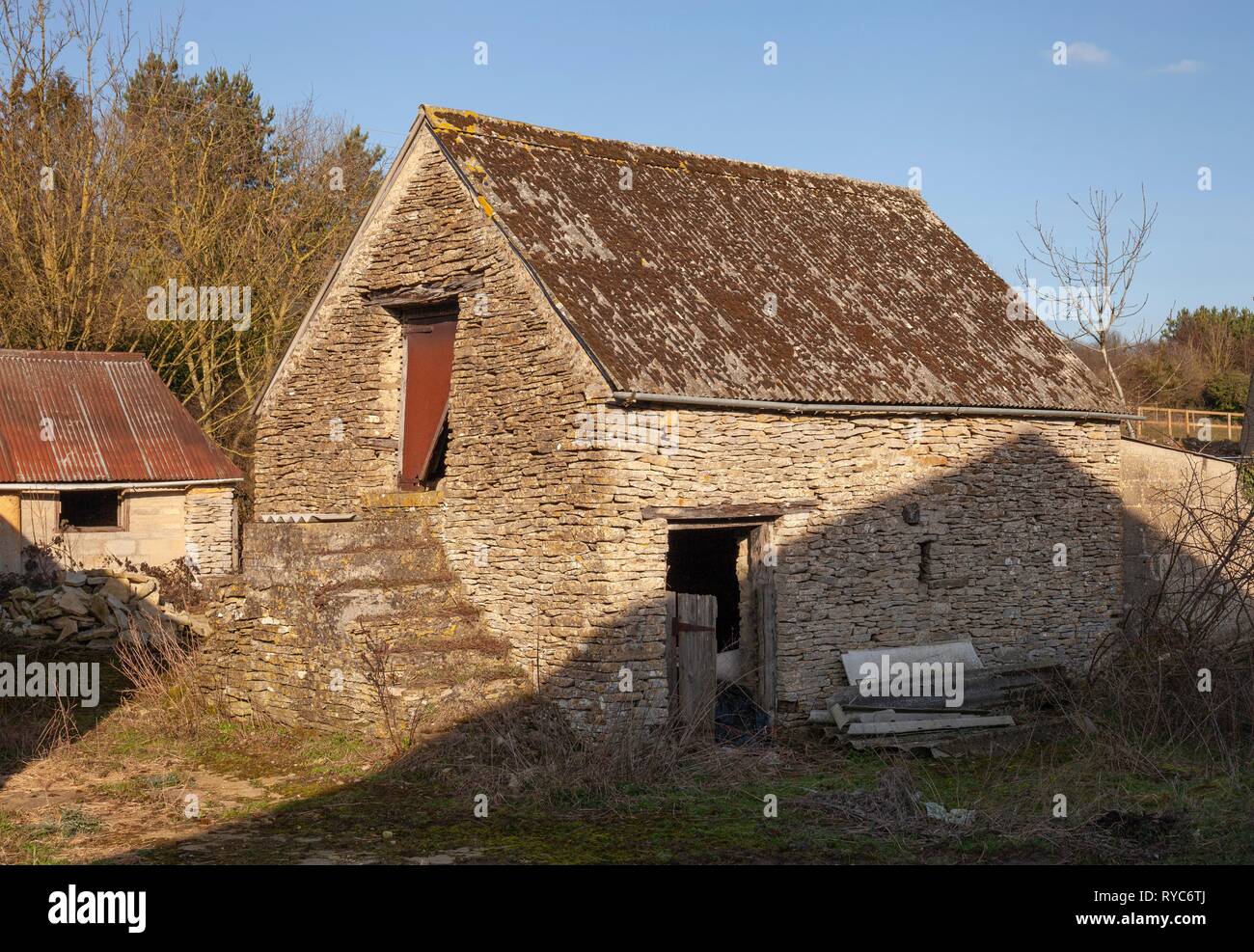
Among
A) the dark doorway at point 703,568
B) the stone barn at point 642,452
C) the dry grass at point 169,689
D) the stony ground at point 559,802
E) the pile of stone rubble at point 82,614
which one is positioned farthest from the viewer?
the pile of stone rubble at point 82,614

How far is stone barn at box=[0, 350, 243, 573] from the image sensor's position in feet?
65.1

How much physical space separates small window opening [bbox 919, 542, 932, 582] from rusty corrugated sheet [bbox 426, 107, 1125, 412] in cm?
161

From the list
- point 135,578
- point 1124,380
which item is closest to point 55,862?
point 135,578

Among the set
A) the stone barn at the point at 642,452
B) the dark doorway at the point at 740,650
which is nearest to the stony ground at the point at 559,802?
the dark doorway at the point at 740,650

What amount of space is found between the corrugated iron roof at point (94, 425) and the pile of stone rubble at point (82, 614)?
208cm

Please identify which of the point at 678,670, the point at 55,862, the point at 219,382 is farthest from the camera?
the point at 219,382

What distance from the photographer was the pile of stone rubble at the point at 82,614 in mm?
16734

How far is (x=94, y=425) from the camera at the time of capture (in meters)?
21.3

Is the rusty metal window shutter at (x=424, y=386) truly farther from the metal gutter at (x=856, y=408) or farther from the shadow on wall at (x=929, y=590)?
the shadow on wall at (x=929, y=590)

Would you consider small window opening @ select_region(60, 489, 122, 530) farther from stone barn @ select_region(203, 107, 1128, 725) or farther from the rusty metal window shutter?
the rusty metal window shutter

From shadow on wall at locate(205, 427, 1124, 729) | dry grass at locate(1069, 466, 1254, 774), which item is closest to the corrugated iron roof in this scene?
shadow on wall at locate(205, 427, 1124, 729)

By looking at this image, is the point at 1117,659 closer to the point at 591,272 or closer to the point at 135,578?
the point at 591,272
